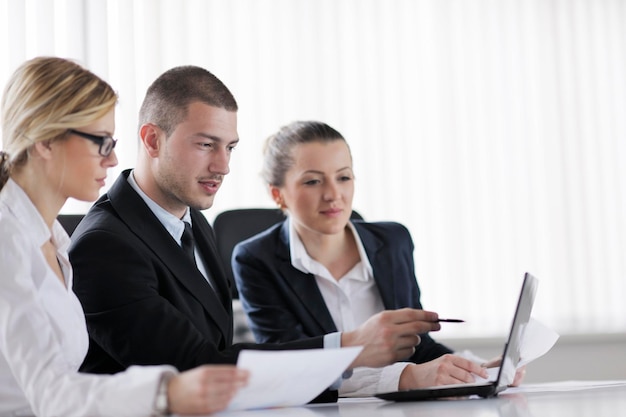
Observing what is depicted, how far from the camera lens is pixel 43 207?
146 centimetres

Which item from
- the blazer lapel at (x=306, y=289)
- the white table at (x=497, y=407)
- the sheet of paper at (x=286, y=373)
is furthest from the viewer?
the blazer lapel at (x=306, y=289)

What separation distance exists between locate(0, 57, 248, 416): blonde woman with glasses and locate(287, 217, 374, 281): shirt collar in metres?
0.99

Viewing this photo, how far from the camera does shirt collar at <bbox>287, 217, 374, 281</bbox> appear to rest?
95.3 inches

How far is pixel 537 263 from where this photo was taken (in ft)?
13.6

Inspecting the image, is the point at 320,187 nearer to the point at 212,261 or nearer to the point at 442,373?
the point at 212,261

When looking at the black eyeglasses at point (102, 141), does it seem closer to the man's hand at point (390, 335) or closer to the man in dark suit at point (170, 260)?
the man in dark suit at point (170, 260)

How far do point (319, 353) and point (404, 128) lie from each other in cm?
300

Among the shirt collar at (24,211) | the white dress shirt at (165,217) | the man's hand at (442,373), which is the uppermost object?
the shirt collar at (24,211)

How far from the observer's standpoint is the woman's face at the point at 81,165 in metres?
1.44

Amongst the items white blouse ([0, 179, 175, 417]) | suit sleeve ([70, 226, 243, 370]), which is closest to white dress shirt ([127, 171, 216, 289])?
suit sleeve ([70, 226, 243, 370])

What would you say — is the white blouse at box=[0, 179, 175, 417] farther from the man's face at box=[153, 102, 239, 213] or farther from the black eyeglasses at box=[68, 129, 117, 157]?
the man's face at box=[153, 102, 239, 213]

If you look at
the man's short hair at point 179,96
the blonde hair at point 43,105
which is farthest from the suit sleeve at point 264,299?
the blonde hair at point 43,105

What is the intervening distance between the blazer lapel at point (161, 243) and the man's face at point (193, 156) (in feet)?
0.39

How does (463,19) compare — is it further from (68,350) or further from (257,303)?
(68,350)
